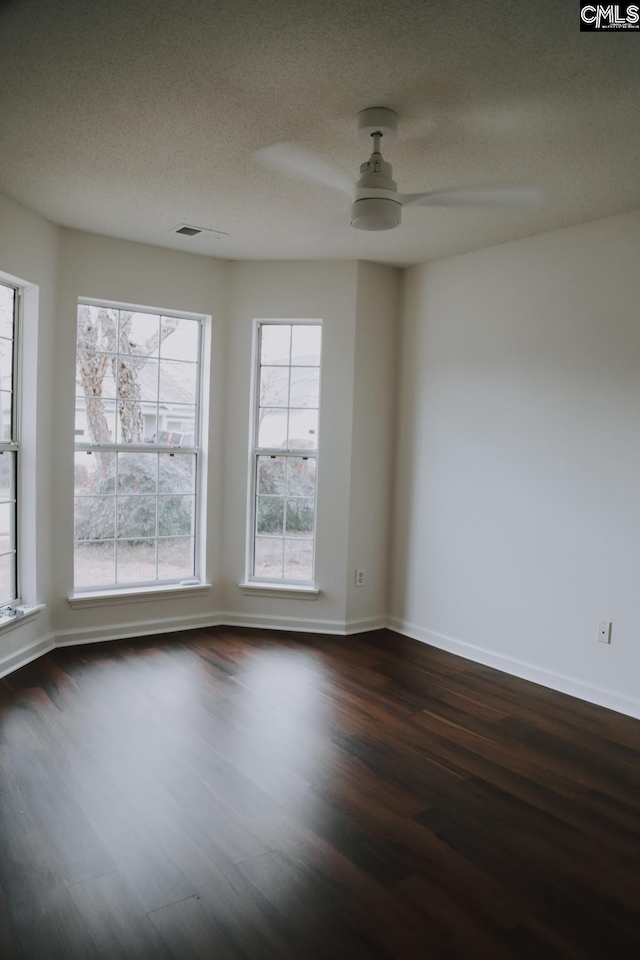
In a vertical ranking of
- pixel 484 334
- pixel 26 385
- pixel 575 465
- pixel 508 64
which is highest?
pixel 508 64

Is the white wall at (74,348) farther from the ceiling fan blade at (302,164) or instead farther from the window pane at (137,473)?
the ceiling fan blade at (302,164)

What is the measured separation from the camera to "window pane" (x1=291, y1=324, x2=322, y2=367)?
4742mm

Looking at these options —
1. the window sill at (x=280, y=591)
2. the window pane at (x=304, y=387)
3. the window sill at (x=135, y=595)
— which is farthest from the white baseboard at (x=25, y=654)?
the window pane at (x=304, y=387)

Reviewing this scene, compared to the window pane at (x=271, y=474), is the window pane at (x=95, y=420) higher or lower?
higher

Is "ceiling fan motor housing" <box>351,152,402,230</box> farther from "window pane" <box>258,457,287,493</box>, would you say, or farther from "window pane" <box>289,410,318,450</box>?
"window pane" <box>258,457,287,493</box>

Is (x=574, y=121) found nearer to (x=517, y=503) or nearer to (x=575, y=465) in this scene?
(x=575, y=465)

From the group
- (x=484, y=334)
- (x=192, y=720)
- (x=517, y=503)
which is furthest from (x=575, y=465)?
(x=192, y=720)

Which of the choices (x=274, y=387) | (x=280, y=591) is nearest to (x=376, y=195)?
(x=274, y=387)

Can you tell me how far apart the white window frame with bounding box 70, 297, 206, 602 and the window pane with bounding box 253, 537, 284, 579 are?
1.29ft

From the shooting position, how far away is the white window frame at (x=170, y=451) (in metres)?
4.36

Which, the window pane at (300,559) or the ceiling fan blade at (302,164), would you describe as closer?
the ceiling fan blade at (302,164)

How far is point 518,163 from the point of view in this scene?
2885 millimetres

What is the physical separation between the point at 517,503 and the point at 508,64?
2.46 metres

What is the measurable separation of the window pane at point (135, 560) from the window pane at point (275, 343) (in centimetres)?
154
